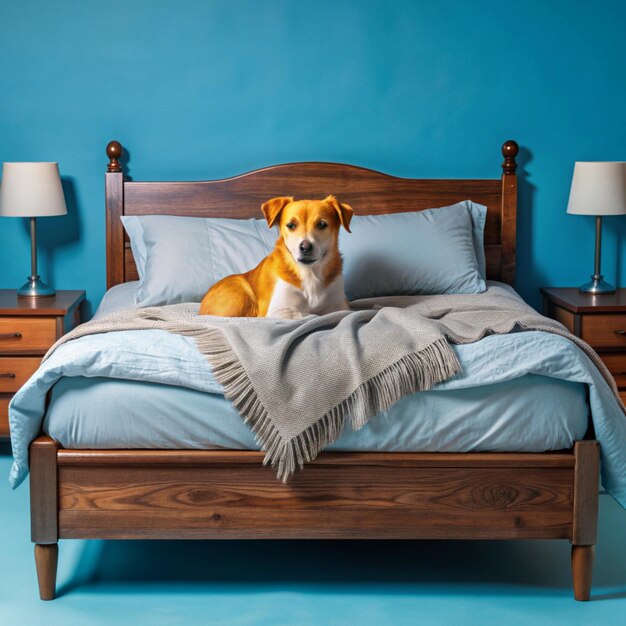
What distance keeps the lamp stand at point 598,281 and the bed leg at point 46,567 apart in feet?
7.49

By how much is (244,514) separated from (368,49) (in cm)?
212

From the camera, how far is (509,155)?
3.67 m

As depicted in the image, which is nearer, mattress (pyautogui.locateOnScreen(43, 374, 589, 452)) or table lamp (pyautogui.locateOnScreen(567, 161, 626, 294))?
mattress (pyautogui.locateOnScreen(43, 374, 589, 452))

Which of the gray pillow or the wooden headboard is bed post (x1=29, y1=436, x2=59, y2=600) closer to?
the gray pillow

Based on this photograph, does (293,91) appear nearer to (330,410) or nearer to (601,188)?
(601,188)

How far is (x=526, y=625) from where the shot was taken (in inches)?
84.2

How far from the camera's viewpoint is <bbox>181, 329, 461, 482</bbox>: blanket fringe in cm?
216

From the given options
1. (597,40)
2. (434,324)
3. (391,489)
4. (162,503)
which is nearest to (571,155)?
(597,40)

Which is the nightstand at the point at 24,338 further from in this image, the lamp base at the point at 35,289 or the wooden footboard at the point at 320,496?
the wooden footboard at the point at 320,496

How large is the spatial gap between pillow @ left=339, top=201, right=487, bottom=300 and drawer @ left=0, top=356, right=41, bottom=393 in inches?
44.8

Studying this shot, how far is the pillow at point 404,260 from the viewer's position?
331 centimetres

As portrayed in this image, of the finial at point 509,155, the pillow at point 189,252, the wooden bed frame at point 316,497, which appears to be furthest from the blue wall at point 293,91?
the wooden bed frame at point 316,497

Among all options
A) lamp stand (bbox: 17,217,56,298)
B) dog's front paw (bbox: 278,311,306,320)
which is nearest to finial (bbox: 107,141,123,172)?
lamp stand (bbox: 17,217,56,298)

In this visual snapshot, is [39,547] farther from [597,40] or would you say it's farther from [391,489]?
[597,40]
